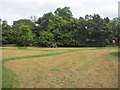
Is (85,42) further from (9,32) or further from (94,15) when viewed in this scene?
(9,32)

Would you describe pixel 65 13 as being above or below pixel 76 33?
above

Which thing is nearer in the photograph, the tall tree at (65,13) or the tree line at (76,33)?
the tree line at (76,33)

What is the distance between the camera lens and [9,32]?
68.7ft

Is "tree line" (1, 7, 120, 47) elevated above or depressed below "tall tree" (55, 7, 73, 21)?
below

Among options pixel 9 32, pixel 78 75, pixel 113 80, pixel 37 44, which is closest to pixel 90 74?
pixel 78 75

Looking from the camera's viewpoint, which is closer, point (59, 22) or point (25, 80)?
point (25, 80)

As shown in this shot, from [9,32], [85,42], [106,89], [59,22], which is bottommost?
[106,89]

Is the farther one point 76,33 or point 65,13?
point 65,13

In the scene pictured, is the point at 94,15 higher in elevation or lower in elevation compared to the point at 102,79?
higher

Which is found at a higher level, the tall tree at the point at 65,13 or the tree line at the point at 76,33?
the tall tree at the point at 65,13

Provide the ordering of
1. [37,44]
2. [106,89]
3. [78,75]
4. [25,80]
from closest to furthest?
[106,89] < [25,80] < [78,75] < [37,44]

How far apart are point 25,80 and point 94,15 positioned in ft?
56.2

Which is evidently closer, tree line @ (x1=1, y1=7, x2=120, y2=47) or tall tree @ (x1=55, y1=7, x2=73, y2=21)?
tree line @ (x1=1, y1=7, x2=120, y2=47)

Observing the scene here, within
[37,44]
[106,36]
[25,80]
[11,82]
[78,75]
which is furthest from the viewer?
[37,44]
